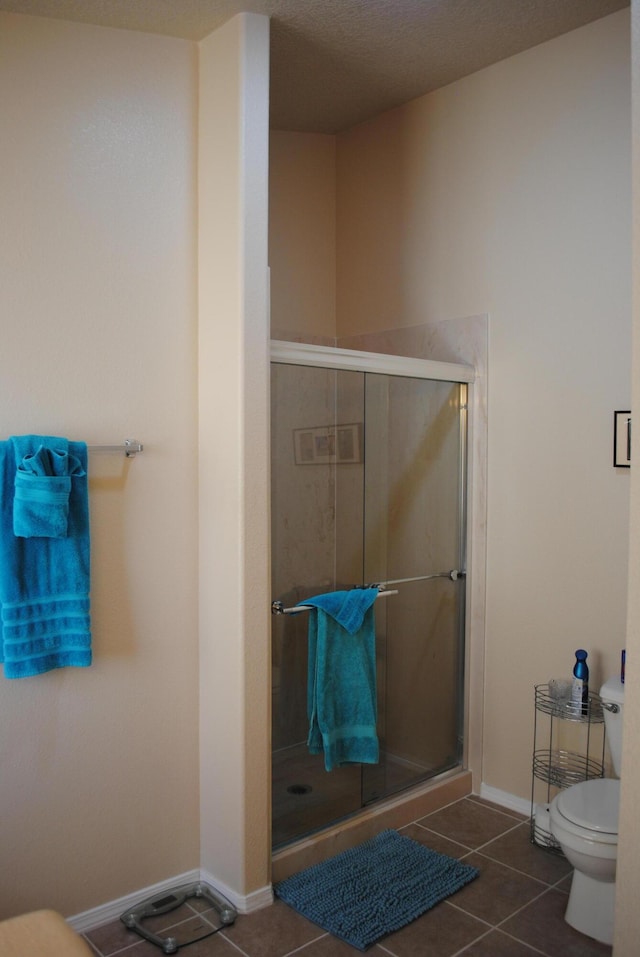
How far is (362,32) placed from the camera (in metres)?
2.64

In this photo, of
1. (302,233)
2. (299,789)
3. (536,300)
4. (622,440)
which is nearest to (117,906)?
(299,789)

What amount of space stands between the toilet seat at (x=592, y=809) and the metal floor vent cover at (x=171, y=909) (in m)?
1.05

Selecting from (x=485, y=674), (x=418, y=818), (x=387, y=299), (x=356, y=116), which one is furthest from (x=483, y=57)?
(x=418, y=818)

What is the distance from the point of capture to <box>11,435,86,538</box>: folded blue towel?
2.16 metres

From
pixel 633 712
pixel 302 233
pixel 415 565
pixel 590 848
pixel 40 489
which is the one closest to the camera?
pixel 633 712

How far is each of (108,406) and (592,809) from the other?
1.88m

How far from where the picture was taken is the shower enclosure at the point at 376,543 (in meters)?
2.70

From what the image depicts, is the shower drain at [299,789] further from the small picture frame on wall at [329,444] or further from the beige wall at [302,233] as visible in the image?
the beige wall at [302,233]

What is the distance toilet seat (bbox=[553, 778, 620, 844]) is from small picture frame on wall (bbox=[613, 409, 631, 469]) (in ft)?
3.41

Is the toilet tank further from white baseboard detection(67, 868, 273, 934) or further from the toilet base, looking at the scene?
white baseboard detection(67, 868, 273, 934)

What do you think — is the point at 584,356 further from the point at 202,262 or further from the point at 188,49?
the point at 188,49

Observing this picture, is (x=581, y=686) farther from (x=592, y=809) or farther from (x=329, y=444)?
(x=329, y=444)

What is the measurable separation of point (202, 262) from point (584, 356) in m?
1.38

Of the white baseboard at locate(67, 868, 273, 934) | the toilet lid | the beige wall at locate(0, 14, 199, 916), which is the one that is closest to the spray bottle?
the toilet lid
